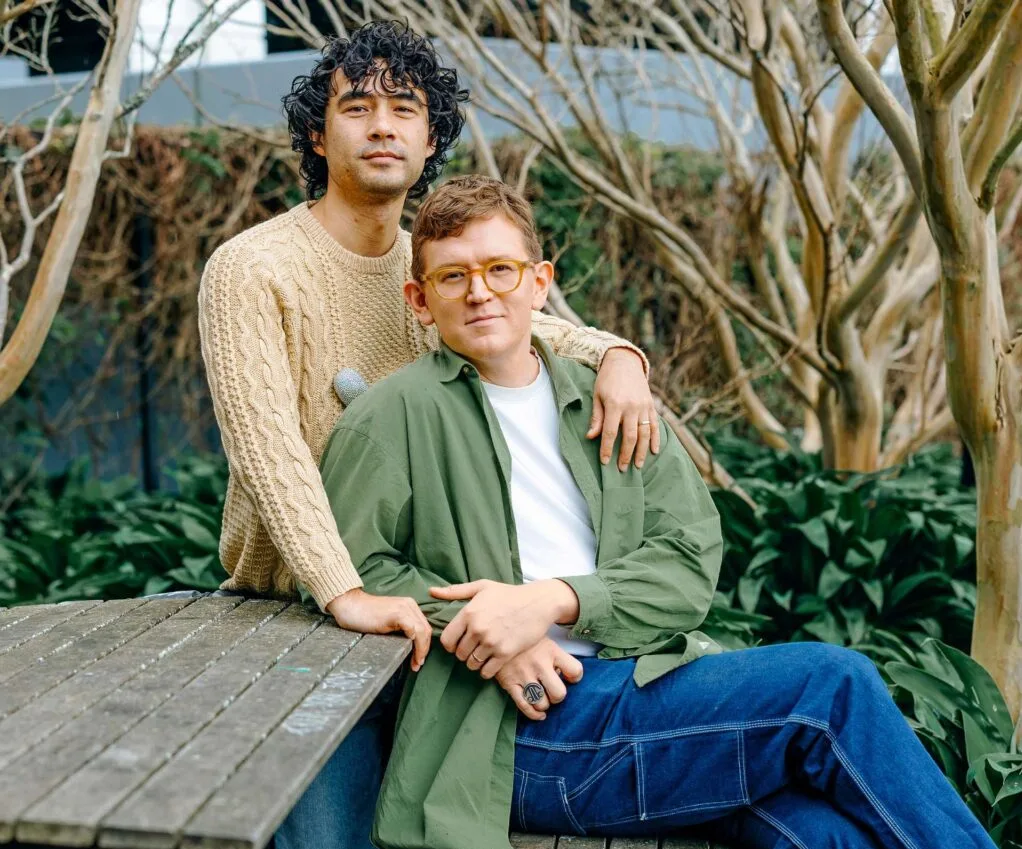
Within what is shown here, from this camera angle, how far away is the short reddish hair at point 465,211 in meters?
2.31

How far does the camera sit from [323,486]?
2.27m

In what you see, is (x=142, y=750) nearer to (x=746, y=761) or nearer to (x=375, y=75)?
(x=746, y=761)

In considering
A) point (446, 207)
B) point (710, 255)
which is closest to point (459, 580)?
point (446, 207)

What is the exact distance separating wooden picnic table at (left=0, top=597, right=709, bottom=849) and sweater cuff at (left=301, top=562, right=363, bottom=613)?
2.5 inches

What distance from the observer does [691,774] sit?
2.06 metres

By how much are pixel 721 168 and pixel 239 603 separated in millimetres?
6021

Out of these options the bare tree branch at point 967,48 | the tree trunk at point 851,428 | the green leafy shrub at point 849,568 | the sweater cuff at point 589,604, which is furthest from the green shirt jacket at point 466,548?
the tree trunk at point 851,428

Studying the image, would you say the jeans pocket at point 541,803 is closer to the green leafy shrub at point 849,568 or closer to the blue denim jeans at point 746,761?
the blue denim jeans at point 746,761

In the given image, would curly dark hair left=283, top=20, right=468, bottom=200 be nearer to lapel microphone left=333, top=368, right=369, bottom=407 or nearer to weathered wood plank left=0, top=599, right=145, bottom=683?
lapel microphone left=333, top=368, right=369, bottom=407

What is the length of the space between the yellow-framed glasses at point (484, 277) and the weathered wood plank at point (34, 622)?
3.06 feet

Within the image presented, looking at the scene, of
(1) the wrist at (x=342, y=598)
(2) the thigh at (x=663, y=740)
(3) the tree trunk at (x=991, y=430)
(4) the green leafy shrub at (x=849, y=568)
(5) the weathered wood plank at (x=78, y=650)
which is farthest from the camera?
(4) the green leafy shrub at (x=849, y=568)

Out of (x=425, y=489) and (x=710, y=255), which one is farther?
(x=710, y=255)

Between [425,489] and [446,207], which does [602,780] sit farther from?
[446,207]

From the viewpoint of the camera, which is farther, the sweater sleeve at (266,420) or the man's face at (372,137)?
the man's face at (372,137)
